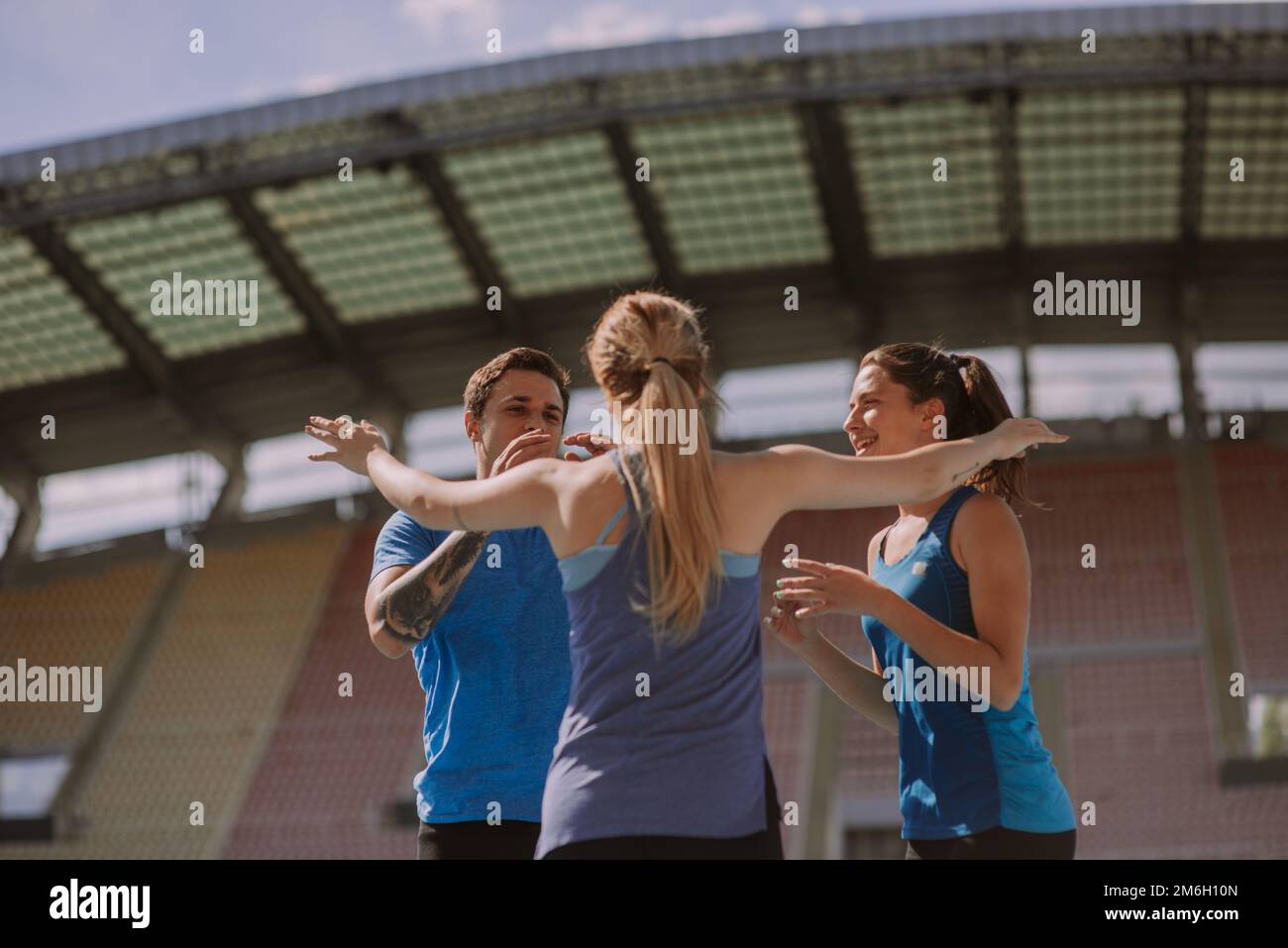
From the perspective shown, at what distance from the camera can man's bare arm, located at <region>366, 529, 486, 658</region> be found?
10.3 ft

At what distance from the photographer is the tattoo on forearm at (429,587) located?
10.3 feet

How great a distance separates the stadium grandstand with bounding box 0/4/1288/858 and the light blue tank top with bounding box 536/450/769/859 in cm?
1487

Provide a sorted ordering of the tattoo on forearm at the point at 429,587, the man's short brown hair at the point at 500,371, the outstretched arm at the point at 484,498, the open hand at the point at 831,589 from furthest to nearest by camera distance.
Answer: the man's short brown hair at the point at 500,371 → the tattoo on forearm at the point at 429,587 → the open hand at the point at 831,589 → the outstretched arm at the point at 484,498

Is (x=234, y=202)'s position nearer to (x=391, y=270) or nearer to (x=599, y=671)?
(x=391, y=270)

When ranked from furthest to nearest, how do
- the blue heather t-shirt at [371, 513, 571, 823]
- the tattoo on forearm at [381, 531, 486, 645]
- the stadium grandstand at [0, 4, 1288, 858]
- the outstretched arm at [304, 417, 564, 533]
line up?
the stadium grandstand at [0, 4, 1288, 858]
the blue heather t-shirt at [371, 513, 571, 823]
the tattoo on forearm at [381, 531, 486, 645]
the outstretched arm at [304, 417, 564, 533]

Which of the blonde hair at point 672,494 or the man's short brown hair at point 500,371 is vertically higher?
the man's short brown hair at point 500,371

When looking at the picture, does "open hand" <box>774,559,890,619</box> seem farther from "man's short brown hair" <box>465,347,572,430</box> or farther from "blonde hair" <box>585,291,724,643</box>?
"man's short brown hair" <box>465,347,572,430</box>

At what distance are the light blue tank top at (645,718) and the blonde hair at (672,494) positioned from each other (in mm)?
32

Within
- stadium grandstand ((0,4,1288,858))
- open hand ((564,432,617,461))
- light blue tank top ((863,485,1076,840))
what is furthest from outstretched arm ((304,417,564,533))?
stadium grandstand ((0,4,1288,858))

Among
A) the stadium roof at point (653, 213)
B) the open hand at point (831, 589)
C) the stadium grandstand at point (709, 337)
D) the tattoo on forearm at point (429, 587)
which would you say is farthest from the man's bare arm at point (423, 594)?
the stadium roof at point (653, 213)

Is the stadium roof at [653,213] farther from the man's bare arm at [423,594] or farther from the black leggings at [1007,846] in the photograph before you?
the black leggings at [1007,846]

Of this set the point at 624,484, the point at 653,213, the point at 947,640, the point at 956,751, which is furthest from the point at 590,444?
the point at 653,213

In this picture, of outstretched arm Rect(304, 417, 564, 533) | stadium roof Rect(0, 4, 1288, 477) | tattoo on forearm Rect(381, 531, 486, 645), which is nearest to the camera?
outstretched arm Rect(304, 417, 564, 533)
